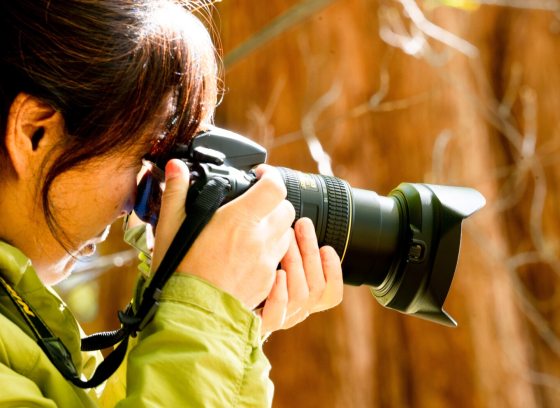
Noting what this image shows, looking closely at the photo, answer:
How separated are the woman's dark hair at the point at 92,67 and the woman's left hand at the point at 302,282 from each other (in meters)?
0.18

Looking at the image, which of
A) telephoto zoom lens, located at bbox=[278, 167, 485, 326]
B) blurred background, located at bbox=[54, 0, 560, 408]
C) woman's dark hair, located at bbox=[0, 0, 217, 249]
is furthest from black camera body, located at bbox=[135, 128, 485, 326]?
blurred background, located at bbox=[54, 0, 560, 408]

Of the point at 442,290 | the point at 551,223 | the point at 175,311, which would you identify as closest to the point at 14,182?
the point at 175,311

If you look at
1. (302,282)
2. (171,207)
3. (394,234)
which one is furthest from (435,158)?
(171,207)

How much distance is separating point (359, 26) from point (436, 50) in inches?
8.6

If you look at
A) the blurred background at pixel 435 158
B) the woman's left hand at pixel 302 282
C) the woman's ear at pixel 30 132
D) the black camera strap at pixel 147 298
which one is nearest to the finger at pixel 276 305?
the woman's left hand at pixel 302 282

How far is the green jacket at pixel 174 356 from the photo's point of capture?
1.85ft

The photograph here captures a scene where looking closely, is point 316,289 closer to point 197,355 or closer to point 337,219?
point 337,219

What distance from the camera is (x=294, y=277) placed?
2.35ft

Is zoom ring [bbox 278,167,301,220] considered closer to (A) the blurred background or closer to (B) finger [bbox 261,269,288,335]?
(B) finger [bbox 261,269,288,335]

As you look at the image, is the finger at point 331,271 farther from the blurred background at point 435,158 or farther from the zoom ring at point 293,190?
the blurred background at point 435,158

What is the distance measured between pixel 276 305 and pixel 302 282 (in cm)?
4

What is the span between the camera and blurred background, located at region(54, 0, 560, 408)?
1.60 meters

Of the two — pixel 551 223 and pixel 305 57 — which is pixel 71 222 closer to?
pixel 305 57

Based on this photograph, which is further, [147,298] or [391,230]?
[391,230]
